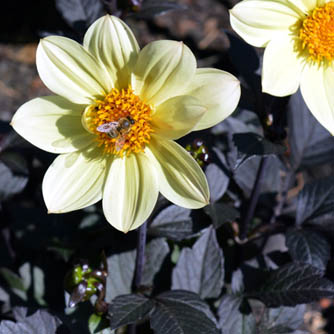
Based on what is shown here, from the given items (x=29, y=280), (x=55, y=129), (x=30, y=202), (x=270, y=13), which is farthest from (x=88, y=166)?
(x=30, y=202)

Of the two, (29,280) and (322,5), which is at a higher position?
(322,5)

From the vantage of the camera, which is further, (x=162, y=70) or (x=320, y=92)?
(x=320, y=92)

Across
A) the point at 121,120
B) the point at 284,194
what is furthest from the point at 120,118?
the point at 284,194

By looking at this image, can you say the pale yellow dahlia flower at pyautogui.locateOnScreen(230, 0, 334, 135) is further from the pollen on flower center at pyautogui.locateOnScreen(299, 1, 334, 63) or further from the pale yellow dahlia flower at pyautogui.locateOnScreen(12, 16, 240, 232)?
the pale yellow dahlia flower at pyautogui.locateOnScreen(12, 16, 240, 232)

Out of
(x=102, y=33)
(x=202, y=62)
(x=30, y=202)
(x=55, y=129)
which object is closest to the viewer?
(x=102, y=33)

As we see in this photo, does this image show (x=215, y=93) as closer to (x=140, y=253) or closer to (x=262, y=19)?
(x=262, y=19)

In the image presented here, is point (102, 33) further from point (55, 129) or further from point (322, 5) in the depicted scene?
point (322, 5)
